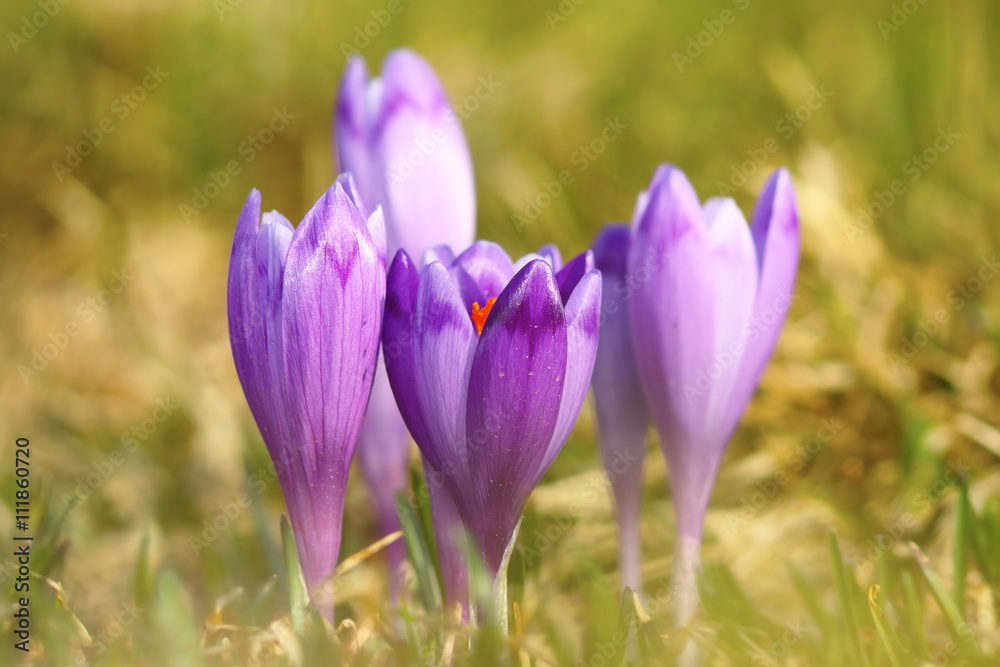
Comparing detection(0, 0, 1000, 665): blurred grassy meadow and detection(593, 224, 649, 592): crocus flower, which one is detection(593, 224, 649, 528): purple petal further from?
detection(0, 0, 1000, 665): blurred grassy meadow

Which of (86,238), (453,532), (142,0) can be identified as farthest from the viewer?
(142,0)

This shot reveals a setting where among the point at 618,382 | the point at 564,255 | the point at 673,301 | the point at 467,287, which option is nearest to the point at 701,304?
the point at 673,301

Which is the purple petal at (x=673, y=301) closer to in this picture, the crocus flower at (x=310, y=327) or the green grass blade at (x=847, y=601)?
the green grass blade at (x=847, y=601)

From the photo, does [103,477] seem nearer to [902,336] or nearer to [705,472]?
[705,472]

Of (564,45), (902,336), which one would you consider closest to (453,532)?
(902,336)

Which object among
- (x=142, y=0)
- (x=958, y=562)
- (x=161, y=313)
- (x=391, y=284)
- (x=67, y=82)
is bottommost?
(x=958, y=562)

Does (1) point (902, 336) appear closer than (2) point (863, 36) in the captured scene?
Yes
